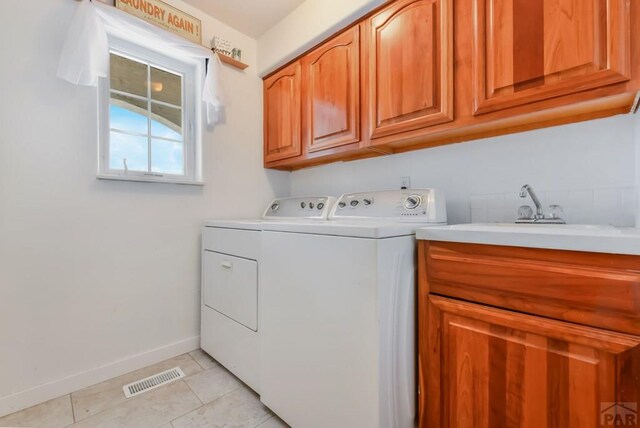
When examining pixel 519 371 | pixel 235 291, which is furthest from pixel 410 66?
pixel 235 291

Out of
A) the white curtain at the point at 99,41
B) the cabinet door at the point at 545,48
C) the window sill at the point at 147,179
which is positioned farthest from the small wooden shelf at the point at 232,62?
the cabinet door at the point at 545,48

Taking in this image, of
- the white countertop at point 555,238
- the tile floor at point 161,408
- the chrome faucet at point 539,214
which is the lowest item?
the tile floor at point 161,408

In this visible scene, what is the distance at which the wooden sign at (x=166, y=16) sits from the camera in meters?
1.65

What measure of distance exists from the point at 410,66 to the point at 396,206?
28.3 inches

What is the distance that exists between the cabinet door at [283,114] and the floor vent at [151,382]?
1599mm

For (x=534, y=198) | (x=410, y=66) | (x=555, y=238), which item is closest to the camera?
(x=555, y=238)

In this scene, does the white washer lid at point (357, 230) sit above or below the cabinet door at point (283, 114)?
below

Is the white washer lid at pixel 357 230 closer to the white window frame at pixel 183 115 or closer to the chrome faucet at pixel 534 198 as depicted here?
the chrome faucet at pixel 534 198

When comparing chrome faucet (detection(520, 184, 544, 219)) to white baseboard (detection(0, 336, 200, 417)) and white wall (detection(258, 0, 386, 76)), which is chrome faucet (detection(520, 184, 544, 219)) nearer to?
white wall (detection(258, 0, 386, 76))

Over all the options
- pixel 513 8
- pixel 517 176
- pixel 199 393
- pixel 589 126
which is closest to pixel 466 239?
pixel 517 176

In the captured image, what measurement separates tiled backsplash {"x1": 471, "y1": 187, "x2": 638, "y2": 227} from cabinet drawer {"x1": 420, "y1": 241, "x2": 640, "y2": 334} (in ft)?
2.15

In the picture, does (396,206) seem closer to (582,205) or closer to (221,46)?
(582,205)

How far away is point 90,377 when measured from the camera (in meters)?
1.55

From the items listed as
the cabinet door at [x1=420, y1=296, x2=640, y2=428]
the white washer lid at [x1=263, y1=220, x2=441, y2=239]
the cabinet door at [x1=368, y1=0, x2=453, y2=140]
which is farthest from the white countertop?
the cabinet door at [x1=368, y1=0, x2=453, y2=140]
